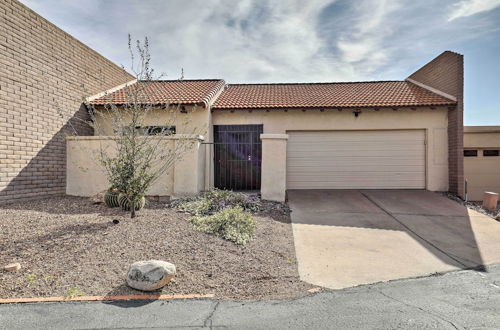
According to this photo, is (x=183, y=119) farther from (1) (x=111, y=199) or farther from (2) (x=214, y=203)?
(1) (x=111, y=199)

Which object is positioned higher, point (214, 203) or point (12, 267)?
point (214, 203)

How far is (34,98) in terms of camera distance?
28.8ft

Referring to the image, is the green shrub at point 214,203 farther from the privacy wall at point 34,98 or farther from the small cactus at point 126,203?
the privacy wall at point 34,98

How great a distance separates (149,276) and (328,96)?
11.1 metres

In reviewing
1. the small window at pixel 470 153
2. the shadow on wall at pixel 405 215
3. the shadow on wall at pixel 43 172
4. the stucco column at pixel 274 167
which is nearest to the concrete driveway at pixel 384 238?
the shadow on wall at pixel 405 215

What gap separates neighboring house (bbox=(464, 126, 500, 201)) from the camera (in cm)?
1169

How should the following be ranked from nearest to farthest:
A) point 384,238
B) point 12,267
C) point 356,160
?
1. point 12,267
2. point 384,238
3. point 356,160

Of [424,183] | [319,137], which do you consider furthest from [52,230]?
[424,183]

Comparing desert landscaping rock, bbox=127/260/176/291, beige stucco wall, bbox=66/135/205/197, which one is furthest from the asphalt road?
beige stucco wall, bbox=66/135/205/197

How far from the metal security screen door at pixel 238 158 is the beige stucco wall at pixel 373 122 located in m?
0.40

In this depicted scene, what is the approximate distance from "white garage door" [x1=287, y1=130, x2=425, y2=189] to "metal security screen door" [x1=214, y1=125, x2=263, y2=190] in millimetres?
1383

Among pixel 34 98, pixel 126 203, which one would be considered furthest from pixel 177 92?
pixel 126 203

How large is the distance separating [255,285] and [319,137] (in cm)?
870

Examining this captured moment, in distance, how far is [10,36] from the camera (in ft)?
26.5
